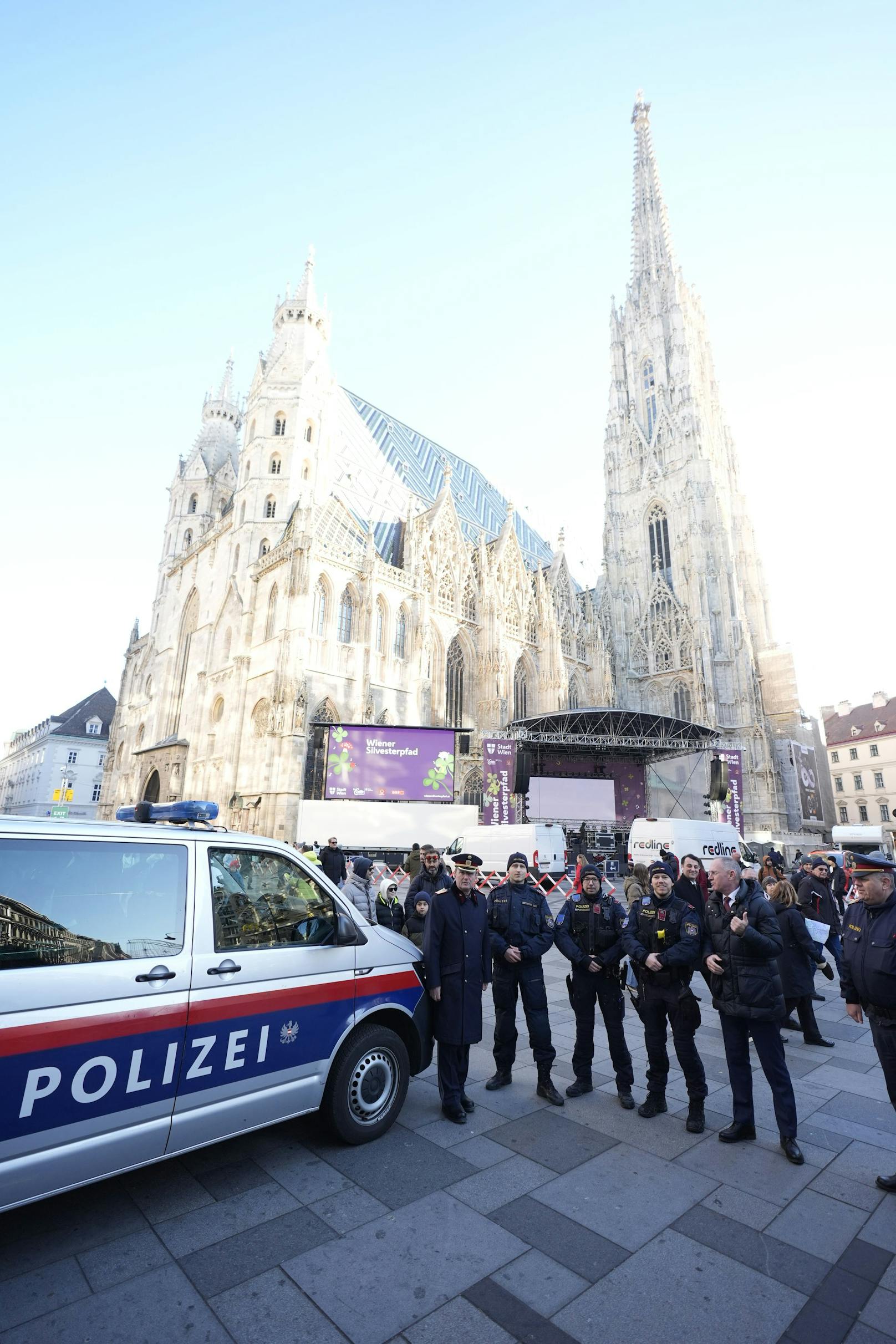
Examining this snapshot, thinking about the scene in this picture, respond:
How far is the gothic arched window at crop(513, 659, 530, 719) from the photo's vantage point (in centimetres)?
3703

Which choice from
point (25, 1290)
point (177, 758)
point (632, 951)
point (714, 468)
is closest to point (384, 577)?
point (177, 758)

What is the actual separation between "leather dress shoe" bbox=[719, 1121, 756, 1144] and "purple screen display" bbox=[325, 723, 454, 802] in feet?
65.2

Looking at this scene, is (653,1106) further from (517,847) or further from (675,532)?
(675,532)

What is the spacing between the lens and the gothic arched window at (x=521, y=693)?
121 ft

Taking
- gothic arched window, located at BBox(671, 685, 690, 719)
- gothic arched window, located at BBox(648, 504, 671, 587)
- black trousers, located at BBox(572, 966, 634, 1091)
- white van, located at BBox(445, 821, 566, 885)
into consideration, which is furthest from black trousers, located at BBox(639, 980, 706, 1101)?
gothic arched window, located at BBox(648, 504, 671, 587)

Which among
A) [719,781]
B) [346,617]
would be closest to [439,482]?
[346,617]

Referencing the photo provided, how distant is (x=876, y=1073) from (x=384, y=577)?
2611 centimetres

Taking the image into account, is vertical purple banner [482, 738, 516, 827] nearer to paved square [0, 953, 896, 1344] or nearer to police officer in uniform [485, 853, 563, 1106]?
police officer in uniform [485, 853, 563, 1106]

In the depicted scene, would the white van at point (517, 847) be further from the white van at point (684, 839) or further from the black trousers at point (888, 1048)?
the black trousers at point (888, 1048)

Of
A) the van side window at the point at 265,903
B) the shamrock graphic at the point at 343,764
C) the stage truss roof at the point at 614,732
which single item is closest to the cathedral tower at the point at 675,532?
the stage truss roof at the point at 614,732

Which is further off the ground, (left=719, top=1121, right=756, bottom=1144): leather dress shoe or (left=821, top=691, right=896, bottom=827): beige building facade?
(left=821, top=691, right=896, bottom=827): beige building facade

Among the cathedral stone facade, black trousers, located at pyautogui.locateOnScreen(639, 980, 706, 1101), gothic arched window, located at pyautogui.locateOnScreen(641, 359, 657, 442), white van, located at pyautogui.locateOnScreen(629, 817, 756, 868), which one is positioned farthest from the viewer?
gothic arched window, located at pyautogui.locateOnScreen(641, 359, 657, 442)

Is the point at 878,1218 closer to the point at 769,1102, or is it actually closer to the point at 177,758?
the point at 769,1102

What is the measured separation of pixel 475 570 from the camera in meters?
36.1
